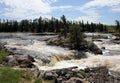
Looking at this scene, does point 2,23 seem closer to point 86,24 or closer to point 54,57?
point 86,24

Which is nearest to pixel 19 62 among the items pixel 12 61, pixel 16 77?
pixel 12 61

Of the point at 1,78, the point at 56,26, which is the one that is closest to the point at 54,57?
the point at 1,78

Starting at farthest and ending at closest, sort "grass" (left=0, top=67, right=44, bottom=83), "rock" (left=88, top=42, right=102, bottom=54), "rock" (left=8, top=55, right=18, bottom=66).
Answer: "rock" (left=88, top=42, right=102, bottom=54) < "rock" (left=8, top=55, right=18, bottom=66) < "grass" (left=0, top=67, right=44, bottom=83)

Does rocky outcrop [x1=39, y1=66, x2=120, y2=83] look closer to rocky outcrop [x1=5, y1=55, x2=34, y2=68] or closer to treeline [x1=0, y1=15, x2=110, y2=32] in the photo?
rocky outcrop [x1=5, y1=55, x2=34, y2=68]

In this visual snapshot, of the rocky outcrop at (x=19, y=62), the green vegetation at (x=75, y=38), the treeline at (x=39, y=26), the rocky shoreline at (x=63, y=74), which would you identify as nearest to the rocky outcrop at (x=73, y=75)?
the rocky shoreline at (x=63, y=74)

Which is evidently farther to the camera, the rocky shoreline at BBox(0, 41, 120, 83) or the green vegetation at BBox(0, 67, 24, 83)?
the green vegetation at BBox(0, 67, 24, 83)

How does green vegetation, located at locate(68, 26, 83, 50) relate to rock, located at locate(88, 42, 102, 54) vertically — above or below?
above

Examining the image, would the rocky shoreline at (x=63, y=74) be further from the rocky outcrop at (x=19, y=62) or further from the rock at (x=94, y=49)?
the rock at (x=94, y=49)

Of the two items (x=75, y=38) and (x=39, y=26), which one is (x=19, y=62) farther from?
(x=39, y=26)

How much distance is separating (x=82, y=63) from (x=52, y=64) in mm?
4612

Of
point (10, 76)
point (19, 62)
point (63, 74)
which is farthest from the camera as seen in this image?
point (19, 62)

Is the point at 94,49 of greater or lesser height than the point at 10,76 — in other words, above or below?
below

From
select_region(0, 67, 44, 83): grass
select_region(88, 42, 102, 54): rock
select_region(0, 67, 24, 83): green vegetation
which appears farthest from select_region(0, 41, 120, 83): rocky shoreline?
select_region(88, 42, 102, 54): rock

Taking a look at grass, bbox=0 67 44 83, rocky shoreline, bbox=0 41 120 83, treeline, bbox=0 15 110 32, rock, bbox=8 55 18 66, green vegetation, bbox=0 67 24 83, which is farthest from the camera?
treeline, bbox=0 15 110 32
